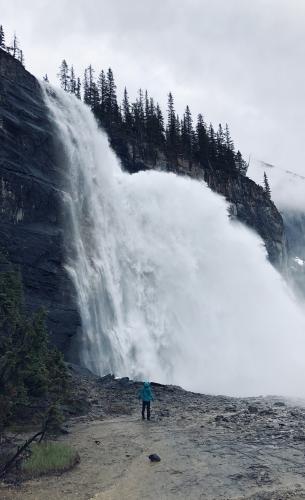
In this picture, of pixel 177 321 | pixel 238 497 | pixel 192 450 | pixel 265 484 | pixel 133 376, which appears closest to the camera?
pixel 238 497

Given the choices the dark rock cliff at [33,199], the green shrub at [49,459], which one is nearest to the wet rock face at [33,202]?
the dark rock cliff at [33,199]

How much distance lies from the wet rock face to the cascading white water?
3.88ft

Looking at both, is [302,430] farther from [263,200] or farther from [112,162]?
[263,200]

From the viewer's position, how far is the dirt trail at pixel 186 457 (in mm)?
10445

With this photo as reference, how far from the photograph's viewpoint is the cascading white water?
28578 mm

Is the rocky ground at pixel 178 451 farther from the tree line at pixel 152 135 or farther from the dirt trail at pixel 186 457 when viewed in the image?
the tree line at pixel 152 135

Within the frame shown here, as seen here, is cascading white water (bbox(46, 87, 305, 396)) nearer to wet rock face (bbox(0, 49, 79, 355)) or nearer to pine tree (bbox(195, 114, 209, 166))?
wet rock face (bbox(0, 49, 79, 355))

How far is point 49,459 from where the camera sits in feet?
39.2

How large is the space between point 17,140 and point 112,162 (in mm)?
10231

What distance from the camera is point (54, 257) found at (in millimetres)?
26516

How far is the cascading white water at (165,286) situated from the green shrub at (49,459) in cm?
1345

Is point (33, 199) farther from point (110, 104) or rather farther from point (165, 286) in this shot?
point (110, 104)

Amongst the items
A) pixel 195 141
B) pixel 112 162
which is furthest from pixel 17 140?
pixel 195 141

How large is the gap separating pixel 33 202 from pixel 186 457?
18.3 meters
